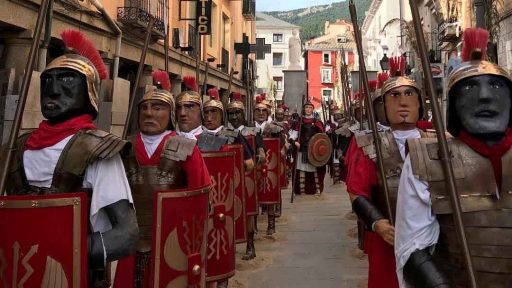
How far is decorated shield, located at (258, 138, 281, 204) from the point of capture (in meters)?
7.66

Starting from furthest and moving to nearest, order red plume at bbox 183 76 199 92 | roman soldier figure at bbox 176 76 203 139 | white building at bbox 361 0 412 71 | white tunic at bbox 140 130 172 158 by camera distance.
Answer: white building at bbox 361 0 412 71
red plume at bbox 183 76 199 92
roman soldier figure at bbox 176 76 203 139
white tunic at bbox 140 130 172 158

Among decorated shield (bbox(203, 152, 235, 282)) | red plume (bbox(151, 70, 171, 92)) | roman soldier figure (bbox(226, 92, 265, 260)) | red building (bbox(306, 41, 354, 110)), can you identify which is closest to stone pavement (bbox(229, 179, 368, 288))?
roman soldier figure (bbox(226, 92, 265, 260))

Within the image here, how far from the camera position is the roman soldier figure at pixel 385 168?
3.06 meters

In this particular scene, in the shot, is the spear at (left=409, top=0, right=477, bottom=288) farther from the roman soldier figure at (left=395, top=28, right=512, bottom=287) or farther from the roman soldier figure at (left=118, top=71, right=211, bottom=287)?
the roman soldier figure at (left=118, top=71, right=211, bottom=287)

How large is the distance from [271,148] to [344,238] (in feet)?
5.46

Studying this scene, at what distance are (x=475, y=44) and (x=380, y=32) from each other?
31.9 meters

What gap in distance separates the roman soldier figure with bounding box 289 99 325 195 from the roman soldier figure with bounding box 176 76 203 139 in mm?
5865

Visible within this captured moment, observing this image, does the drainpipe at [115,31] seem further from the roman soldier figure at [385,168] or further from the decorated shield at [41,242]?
the decorated shield at [41,242]

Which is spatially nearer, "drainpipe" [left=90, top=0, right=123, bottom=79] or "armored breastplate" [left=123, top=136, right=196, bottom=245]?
"armored breastplate" [left=123, top=136, right=196, bottom=245]

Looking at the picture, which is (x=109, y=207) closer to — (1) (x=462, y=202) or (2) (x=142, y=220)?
(2) (x=142, y=220)

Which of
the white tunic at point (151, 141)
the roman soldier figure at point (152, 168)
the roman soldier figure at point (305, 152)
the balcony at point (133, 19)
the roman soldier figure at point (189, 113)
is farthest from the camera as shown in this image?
the roman soldier figure at point (305, 152)

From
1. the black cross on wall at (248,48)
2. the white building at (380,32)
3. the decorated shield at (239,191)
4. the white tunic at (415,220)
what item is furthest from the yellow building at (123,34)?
the white building at (380,32)

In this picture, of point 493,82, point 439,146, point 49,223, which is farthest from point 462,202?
point 49,223

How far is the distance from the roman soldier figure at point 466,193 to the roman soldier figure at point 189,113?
2.83 meters
